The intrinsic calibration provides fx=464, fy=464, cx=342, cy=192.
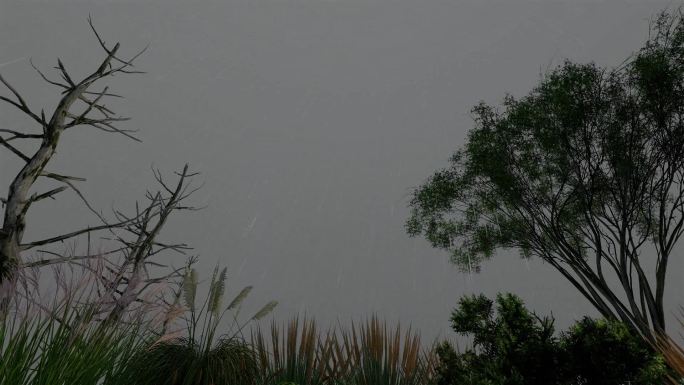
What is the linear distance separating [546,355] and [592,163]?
5986mm

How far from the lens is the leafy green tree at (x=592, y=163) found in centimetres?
773

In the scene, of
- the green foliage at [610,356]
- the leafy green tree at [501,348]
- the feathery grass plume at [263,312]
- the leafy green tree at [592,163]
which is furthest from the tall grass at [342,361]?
the leafy green tree at [592,163]

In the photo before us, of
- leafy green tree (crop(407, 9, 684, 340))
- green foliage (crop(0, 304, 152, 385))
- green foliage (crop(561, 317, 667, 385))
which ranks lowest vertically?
green foliage (crop(0, 304, 152, 385))

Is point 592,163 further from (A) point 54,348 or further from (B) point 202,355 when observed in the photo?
(A) point 54,348

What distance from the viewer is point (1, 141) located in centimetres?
290

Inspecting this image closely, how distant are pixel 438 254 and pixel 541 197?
628 feet

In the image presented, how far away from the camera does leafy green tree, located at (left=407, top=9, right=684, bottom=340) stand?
7730 mm

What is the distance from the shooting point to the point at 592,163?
8500 mm

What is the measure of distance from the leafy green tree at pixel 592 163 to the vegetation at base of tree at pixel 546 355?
4001 millimetres

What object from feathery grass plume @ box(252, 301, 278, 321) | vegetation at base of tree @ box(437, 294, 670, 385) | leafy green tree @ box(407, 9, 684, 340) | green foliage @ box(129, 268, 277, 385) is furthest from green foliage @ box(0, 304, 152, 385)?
leafy green tree @ box(407, 9, 684, 340)

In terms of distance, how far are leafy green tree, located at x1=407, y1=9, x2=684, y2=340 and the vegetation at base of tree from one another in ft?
13.1

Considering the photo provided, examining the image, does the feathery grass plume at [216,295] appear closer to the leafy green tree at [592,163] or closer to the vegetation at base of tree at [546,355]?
the vegetation at base of tree at [546,355]

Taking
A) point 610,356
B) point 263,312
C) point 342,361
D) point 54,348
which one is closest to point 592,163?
point 610,356

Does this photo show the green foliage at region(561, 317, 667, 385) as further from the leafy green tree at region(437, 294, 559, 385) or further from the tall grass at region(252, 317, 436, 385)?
the tall grass at region(252, 317, 436, 385)
